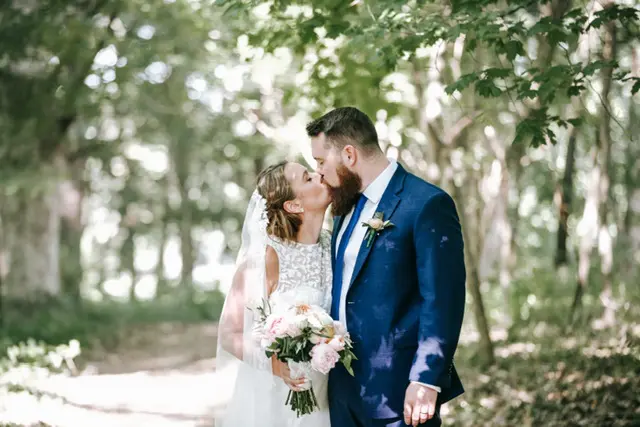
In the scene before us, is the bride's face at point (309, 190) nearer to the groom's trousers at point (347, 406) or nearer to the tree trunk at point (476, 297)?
the groom's trousers at point (347, 406)

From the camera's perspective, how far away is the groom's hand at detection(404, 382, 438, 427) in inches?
133

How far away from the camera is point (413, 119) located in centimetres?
1168

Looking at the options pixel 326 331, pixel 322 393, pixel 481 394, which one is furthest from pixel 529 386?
pixel 326 331

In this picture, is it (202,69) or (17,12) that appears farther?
(202,69)

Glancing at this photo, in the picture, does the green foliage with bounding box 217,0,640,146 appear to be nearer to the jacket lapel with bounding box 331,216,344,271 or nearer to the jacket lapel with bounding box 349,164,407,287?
the jacket lapel with bounding box 349,164,407,287

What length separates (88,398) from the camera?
845cm

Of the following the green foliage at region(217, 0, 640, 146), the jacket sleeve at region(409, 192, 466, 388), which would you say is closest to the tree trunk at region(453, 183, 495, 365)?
the green foliage at region(217, 0, 640, 146)

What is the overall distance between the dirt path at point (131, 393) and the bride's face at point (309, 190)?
45.7 inches

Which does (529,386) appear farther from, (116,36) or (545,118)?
(116,36)

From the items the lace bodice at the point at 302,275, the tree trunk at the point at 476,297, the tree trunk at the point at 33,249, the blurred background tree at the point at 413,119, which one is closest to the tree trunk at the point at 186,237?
the blurred background tree at the point at 413,119

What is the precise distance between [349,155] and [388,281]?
2.34ft

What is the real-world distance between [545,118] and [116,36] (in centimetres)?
822

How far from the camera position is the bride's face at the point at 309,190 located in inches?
163

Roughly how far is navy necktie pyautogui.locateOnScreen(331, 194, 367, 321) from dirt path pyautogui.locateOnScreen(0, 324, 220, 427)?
875 millimetres
